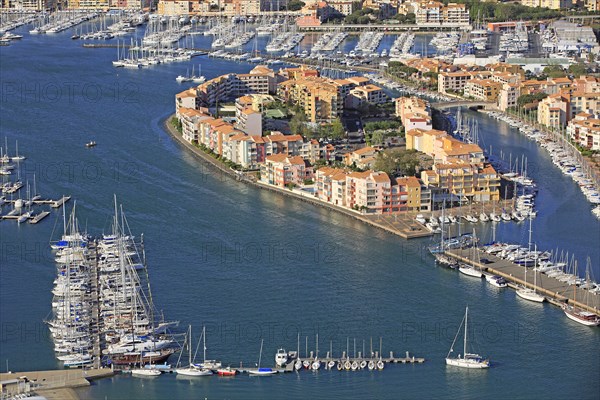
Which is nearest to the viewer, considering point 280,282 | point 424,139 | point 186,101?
point 280,282

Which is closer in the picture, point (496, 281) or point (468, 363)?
point (468, 363)

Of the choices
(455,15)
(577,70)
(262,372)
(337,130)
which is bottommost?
(262,372)

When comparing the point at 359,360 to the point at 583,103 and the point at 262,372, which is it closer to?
the point at 262,372

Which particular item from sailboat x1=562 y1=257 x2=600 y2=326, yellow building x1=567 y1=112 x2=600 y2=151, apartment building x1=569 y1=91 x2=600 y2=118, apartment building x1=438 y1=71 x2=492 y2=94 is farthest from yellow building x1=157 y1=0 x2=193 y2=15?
sailboat x1=562 y1=257 x2=600 y2=326

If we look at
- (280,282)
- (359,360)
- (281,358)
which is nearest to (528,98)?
(280,282)

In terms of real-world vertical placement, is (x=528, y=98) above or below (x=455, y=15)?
below

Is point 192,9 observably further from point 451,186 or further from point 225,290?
point 225,290

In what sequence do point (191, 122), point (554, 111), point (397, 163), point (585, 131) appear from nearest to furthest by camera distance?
point (397, 163) → point (585, 131) → point (191, 122) → point (554, 111)

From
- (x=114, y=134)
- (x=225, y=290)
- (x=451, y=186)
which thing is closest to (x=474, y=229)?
(x=451, y=186)
